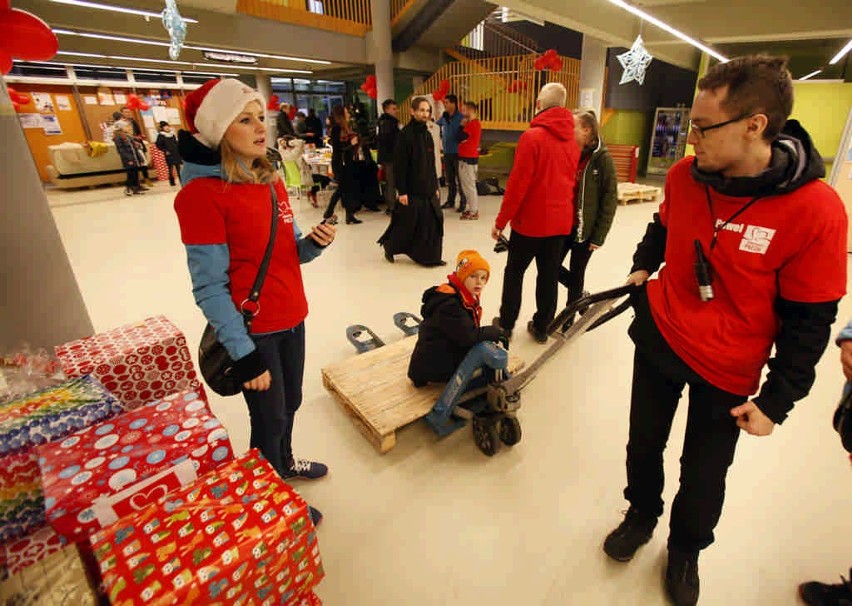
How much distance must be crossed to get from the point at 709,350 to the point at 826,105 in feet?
43.9

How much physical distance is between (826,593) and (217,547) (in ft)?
6.32

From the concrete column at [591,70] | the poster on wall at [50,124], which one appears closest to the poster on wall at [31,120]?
the poster on wall at [50,124]

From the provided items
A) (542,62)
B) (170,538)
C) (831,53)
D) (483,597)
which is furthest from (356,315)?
(831,53)

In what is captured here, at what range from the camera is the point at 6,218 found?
6.72ft

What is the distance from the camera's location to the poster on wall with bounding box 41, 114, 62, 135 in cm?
1090

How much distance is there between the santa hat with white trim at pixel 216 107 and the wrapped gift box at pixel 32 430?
930mm

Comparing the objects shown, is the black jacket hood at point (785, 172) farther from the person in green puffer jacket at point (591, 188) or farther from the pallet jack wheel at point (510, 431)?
the person in green puffer jacket at point (591, 188)

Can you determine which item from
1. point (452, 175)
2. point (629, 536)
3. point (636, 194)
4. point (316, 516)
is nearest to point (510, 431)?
point (629, 536)

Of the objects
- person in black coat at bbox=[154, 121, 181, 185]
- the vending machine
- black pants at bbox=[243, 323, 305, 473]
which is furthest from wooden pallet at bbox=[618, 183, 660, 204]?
person in black coat at bbox=[154, 121, 181, 185]

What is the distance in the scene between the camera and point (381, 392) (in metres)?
2.38

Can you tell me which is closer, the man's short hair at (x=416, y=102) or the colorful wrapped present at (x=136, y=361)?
the colorful wrapped present at (x=136, y=361)

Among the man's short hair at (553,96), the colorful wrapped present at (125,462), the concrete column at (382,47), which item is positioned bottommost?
the colorful wrapped present at (125,462)

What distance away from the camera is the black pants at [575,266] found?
122 inches

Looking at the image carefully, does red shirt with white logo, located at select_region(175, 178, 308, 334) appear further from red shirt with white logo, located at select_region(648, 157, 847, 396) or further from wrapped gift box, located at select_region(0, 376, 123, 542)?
red shirt with white logo, located at select_region(648, 157, 847, 396)
